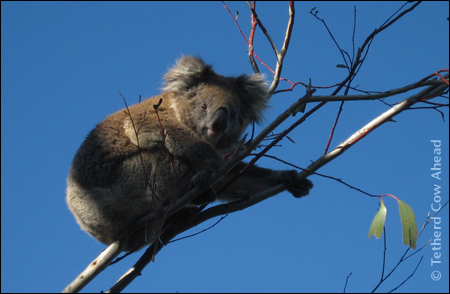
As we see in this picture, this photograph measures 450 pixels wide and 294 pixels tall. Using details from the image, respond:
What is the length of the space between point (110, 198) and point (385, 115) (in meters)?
2.17

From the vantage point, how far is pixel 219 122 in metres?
3.64

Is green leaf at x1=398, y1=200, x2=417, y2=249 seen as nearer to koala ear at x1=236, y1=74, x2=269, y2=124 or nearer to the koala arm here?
the koala arm

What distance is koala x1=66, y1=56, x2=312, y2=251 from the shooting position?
3.37m

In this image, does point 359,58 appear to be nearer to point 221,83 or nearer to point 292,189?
point 292,189

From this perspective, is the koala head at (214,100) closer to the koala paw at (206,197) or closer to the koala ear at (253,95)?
the koala ear at (253,95)

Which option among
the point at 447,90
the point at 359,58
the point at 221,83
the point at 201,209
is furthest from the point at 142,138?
the point at 447,90

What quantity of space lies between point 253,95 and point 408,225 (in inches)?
79.4

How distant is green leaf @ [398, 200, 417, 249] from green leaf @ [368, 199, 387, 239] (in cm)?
11

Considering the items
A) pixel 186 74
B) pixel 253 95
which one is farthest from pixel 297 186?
pixel 186 74

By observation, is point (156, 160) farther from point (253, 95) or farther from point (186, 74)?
point (253, 95)

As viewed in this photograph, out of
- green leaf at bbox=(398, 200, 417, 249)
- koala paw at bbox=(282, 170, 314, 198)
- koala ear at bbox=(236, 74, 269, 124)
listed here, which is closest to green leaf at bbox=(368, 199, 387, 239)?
green leaf at bbox=(398, 200, 417, 249)

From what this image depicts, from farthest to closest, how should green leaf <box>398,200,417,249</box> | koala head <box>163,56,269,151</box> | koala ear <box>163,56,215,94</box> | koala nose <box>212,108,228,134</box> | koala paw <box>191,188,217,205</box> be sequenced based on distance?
1. koala ear <box>163,56,215,94</box>
2. koala head <box>163,56,269,151</box>
3. koala nose <box>212,108,228,134</box>
4. koala paw <box>191,188,217,205</box>
5. green leaf <box>398,200,417,249</box>

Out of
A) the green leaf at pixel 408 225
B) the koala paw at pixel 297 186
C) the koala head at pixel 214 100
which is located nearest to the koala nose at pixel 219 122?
the koala head at pixel 214 100

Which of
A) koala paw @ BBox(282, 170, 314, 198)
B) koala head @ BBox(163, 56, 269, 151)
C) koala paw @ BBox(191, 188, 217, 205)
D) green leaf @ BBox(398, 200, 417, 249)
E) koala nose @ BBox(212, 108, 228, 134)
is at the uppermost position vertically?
koala head @ BBox(163, 56, 269, 151)
